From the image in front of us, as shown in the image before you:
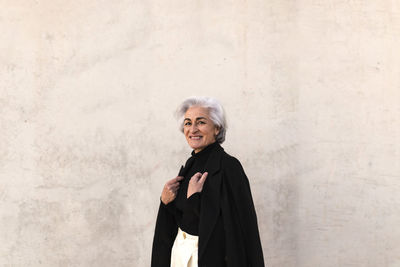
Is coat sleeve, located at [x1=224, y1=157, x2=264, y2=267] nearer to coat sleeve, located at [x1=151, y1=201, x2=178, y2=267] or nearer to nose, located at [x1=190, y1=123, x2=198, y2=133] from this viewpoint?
nose, located at [x1=190, y1=123, x2=198, y2=133]

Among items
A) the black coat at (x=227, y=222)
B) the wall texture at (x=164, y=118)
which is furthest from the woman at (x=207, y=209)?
the wall texture at (x=164, y=118)

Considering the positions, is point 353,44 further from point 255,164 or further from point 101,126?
point 101,126

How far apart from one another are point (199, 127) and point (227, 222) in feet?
2.12

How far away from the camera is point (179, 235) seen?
2.90m

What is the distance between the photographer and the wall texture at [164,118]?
3711 mm

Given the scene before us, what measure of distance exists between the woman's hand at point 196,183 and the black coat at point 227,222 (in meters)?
0.03

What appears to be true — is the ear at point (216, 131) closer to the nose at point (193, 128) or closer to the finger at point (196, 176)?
the nose at point (193, 128)

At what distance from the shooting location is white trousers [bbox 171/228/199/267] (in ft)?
8.93

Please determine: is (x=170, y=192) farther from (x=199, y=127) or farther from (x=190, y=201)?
(x=199, y=127)

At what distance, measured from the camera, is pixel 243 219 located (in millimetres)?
2631

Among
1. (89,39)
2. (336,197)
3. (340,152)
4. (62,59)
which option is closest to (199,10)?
(89,39)

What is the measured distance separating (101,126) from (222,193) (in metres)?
1.63

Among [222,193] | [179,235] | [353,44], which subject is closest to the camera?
[222,193]

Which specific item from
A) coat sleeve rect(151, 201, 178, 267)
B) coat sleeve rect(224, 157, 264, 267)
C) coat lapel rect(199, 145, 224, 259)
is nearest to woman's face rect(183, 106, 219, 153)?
coat lapel rect(199, 145, 224, 259)
